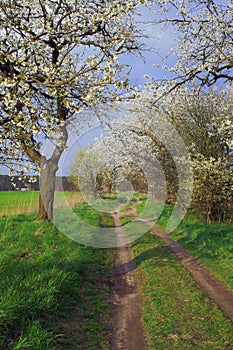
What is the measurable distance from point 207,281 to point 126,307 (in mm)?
2513

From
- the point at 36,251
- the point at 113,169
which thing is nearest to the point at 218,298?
the point at 36,251

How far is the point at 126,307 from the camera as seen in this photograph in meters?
6.41

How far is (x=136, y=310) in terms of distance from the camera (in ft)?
20.4

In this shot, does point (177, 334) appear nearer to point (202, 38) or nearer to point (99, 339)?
point (99, 339)

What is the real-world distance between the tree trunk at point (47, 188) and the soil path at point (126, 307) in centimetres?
590

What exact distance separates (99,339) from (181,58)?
9.57 meters

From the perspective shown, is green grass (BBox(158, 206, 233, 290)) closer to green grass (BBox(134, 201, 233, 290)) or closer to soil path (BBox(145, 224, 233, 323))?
green grass (BBox(134, 201, 233, 290))

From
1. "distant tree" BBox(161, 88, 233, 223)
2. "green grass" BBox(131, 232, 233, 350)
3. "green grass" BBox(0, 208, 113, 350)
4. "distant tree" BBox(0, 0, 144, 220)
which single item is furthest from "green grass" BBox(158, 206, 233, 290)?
"distant tree" BBox(0, 0, 144, 220)

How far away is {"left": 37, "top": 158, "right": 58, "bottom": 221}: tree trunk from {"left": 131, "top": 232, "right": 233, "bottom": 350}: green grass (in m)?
7.31

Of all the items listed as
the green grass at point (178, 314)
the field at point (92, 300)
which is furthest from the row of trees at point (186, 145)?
the green grass at point (178, 314)

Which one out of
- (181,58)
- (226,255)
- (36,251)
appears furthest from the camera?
(181,58)

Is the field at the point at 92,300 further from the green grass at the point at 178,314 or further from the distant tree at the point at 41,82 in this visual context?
the distant tree at the point at 41,82

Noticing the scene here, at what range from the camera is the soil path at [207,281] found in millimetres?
6543

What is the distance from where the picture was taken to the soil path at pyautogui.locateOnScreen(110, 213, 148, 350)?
4961 millimetres
